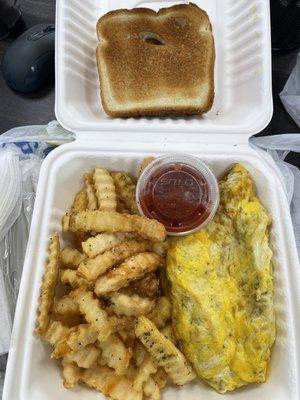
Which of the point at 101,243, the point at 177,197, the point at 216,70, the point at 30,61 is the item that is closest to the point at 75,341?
the point at 101,243

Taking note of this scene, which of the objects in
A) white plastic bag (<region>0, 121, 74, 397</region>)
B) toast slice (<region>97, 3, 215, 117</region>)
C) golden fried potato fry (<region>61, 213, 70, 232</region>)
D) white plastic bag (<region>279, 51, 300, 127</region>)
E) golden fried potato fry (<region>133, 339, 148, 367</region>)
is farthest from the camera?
white plastic bag (<region>279, 51, 300, 127</region>)

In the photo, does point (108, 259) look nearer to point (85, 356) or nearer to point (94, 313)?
point (94, 313)

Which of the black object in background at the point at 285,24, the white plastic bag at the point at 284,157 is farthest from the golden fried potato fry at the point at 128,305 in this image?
the black object in background at the point at 285,24

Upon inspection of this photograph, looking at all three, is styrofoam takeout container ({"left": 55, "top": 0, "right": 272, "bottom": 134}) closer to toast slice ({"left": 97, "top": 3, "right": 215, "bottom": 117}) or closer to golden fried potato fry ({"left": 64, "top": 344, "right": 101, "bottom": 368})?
toast slice ({"left": 97, "top": 3, "right": 215, "bottom": 117})

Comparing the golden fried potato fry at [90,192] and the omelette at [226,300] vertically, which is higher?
the golden fried potato fry at [90,192]

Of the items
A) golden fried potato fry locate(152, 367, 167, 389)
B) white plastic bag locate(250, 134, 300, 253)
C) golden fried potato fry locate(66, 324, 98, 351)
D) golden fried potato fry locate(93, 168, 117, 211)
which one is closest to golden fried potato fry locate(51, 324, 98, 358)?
golden fried potato fry locate(66, 324, 98, 351)

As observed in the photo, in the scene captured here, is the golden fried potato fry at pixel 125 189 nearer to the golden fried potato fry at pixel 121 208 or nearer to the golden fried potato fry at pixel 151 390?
the golden fried potato fry at pixel 121 208

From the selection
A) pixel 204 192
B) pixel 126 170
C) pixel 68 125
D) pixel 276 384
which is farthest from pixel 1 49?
pixel 276 384
